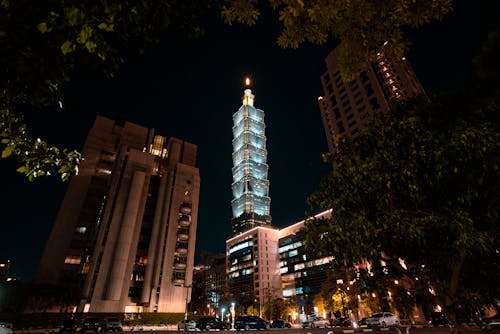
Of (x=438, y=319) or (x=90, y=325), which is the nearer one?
(x=90, y=325)

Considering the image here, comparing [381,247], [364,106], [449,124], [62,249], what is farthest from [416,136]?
[364,106]

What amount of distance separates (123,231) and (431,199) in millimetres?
55438

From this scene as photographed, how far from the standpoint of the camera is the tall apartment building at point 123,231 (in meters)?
49.0

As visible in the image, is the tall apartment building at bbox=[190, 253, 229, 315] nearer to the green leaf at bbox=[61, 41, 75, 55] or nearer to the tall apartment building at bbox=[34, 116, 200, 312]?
the tall apartment building at bbox=[34, 116, 200, 312]

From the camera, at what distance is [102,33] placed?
10.2ft

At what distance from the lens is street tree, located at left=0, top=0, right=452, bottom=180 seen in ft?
9.16

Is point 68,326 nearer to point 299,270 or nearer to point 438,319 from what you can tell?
point 438,319

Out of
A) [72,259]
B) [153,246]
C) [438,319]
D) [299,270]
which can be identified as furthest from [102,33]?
[299,270]

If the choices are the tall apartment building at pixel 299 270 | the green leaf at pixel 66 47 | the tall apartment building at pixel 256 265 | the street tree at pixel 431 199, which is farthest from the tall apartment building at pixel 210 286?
the green leaf at pixel 66 47

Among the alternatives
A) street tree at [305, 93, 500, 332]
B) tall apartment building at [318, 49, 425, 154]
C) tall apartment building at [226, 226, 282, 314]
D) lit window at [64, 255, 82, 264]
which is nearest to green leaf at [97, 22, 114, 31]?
street tree at [305, 93, 500, 332]

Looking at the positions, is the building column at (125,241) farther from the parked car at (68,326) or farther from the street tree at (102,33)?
the street tree at (102,33)

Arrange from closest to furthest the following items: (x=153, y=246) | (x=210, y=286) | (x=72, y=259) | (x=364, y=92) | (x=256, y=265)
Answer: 1. (x=72, y=259)
2. (x=153, y=246)
3. (x=364, y=92)
4. (x=256, y=265)
5. (x=210, y=286)

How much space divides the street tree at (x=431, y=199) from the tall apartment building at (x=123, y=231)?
5229 cm

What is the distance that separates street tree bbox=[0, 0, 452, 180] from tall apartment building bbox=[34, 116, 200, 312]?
52318mm
